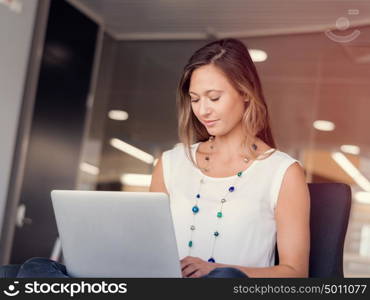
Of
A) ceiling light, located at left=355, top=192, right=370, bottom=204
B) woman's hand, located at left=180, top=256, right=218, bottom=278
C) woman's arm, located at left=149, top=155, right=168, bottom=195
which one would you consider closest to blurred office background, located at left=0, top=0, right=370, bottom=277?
ceiling light, located at left=355, top=192, right=370, bottom=204

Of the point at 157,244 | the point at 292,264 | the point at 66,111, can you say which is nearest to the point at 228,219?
the point at 292,264

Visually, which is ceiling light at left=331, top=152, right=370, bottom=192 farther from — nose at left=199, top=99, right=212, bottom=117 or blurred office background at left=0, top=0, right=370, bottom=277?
nose at left=199, top=99, right=212, bottom=117

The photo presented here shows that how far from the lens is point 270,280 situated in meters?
1.31

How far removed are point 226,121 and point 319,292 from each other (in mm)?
863

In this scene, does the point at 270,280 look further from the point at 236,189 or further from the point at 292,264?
the point at 236,189

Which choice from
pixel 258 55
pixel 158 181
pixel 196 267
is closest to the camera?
pixel 196 267

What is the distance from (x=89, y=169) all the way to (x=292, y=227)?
3788 mm

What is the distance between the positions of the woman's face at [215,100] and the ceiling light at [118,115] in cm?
348

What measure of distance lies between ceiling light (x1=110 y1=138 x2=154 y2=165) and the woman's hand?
369 centimetres

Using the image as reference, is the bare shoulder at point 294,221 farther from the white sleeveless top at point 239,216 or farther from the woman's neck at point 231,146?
the woman's neck at point 231,146

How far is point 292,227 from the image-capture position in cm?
184

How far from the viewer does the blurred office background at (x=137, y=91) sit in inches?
186

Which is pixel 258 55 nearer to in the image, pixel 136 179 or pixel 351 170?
pixel 351 170

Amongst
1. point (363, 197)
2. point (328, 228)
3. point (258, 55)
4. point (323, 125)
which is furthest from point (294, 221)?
point (258, 55)
